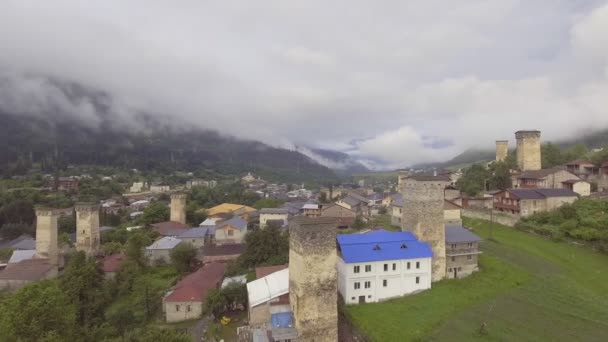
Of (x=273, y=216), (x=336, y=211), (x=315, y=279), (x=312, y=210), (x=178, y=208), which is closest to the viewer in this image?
(x=315, y=279)

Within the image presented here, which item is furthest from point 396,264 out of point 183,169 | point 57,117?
point 57,117

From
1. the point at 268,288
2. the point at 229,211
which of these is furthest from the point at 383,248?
the point at 229,211

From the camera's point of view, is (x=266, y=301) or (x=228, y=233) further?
(x=228, y=233)

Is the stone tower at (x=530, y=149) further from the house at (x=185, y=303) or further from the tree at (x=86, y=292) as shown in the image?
the tree at (x=86, y=292)

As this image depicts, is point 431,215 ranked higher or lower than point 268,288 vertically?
higher

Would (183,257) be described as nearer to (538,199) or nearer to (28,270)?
(28,270)

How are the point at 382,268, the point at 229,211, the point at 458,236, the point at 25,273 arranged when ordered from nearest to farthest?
1. the point at 382,268
2. the point at 458,236
3. the point at 25,273
4. the point at 229,211
